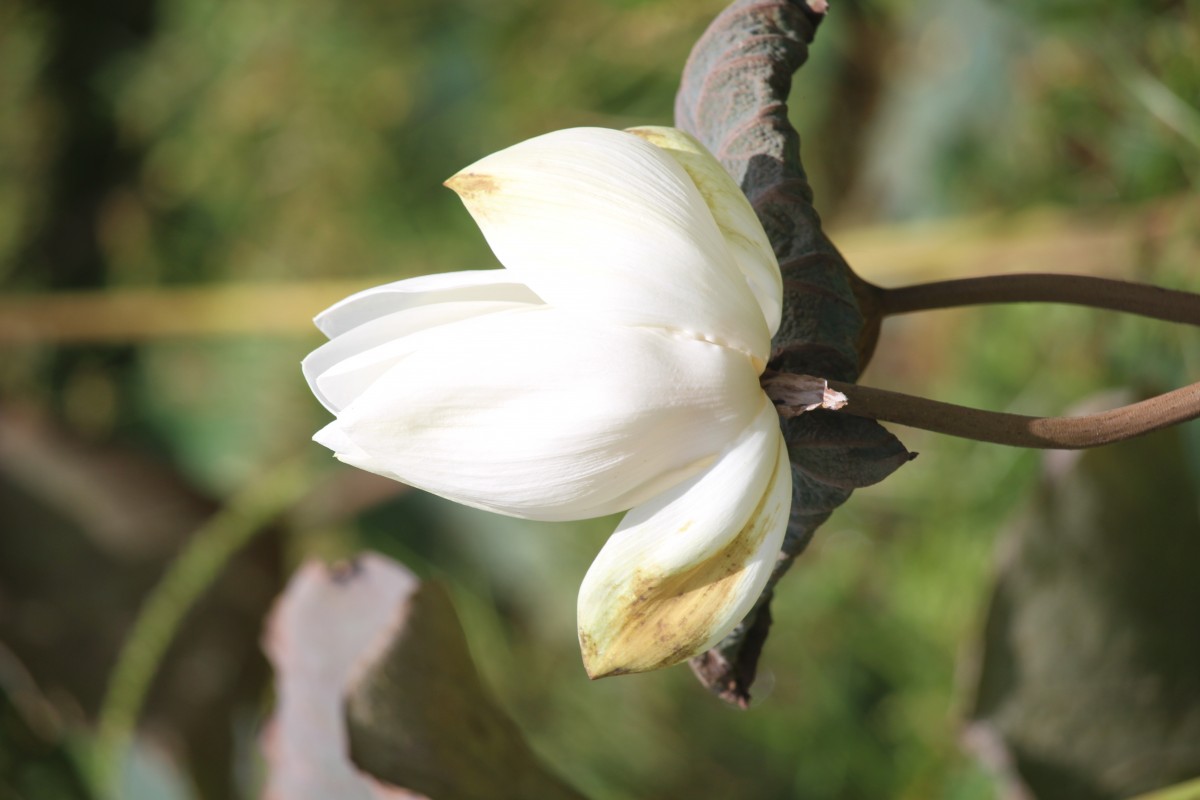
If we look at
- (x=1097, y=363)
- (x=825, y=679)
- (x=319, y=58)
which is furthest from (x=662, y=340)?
(x=319, y=58)

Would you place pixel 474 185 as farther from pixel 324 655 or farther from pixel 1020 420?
pixel 324 655

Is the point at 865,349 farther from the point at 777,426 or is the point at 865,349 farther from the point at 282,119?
the point at 282,119

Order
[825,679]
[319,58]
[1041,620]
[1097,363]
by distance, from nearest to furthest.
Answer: [1041,620] < [1097,363] < [825,679] < [319,58]

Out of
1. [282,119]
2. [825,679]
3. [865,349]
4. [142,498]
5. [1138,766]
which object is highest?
[865,349]

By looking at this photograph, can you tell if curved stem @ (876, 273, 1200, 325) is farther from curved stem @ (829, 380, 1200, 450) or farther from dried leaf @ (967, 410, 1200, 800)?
dried leaf @ (967, 410, 1200, 800)

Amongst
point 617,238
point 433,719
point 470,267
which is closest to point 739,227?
point 617,238

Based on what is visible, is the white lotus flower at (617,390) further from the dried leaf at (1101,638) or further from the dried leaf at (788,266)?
the dried leaf at (1101,638)
